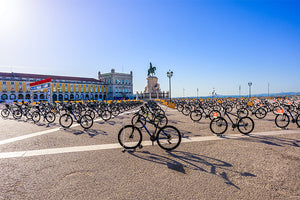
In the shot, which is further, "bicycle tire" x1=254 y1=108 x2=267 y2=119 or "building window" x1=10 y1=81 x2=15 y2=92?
"building window" x1=10 y1=81 x2=15 y2=92

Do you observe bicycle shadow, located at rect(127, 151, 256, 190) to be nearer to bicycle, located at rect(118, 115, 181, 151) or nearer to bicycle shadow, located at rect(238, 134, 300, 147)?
bicycle, located at rect(118, 115, 181, 151)

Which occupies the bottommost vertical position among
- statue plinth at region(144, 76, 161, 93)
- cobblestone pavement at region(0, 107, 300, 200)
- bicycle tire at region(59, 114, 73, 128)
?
cobblestone pavement at region(0, 107, 300, 200)

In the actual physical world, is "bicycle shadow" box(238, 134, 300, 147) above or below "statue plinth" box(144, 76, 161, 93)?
below

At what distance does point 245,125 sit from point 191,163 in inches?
148

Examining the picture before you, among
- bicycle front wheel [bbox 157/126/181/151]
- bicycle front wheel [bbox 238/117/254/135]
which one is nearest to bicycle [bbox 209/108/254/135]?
bicycle front wheel [bbox 238/117/254/135]

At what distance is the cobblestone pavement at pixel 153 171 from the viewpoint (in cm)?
251

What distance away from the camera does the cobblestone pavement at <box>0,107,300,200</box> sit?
8.24 ft

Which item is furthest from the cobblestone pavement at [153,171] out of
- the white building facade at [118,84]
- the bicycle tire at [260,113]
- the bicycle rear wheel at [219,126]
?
the white building facade at [118,84]

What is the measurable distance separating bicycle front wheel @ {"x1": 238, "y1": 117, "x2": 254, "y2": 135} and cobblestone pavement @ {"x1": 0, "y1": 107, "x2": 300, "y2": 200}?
0.96 m

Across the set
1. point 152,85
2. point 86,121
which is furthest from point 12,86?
point 86,121

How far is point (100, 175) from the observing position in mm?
3051

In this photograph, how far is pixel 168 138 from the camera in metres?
4.41

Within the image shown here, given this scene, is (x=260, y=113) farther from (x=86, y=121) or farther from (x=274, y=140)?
(x=86, y=121)

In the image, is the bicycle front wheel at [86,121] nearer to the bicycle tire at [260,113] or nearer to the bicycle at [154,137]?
the bicycle at [154,137]
